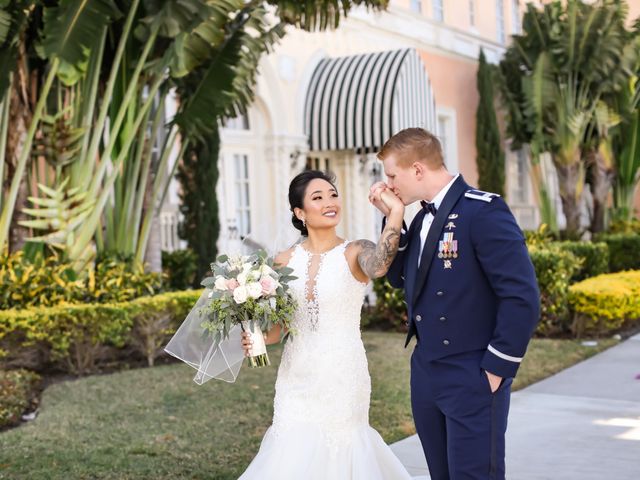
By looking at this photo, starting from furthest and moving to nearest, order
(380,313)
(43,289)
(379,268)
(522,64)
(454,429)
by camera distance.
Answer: (522,64) → (380,313) → (43,289) → (379,268) → (454,429)

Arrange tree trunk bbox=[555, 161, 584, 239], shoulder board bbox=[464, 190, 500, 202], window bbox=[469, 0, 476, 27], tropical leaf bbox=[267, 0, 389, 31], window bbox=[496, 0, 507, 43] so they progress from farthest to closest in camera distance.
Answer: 1. window bbox=[496, 0, 507, 43]
2. window bbox=[469, 0, 476, 27]
3. tree trunk bbox=[555, 161, 584, 239]
4. tropical leaf bbox=[267, 0, 389, 31]
5. shoulder board bbox=[464, 190, 500, 202]

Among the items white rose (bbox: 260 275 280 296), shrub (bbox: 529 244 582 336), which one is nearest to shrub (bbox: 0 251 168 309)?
shrub (bbox: 529 244 582 336)

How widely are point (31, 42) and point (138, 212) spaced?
2177mm

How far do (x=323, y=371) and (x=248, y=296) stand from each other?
1.72 feet

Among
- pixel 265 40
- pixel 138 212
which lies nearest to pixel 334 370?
pixel 138 212

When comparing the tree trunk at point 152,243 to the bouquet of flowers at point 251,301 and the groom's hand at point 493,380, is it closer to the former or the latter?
the bouquet of flowers at point 251,301

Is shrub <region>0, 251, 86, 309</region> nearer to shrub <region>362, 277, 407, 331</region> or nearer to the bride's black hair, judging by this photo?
shrub <region>362, 277, 407, 331</region>

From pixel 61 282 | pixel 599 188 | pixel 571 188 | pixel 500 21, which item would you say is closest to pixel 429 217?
pixel 61 282

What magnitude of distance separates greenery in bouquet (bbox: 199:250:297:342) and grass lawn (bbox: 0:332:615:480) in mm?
1733

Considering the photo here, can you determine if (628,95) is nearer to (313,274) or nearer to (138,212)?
(138,212)

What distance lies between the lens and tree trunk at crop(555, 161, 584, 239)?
63.2 feet

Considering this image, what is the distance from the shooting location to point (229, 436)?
6.57 meters

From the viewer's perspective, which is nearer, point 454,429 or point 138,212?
point 454,429

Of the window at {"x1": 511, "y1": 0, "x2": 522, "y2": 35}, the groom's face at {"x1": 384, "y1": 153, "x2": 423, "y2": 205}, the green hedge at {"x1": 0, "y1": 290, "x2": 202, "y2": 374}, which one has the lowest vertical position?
the green hedge at {"x1": 0, "y1": 290, "x2": 202, "y2": 374}
